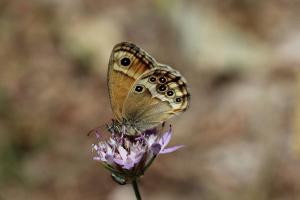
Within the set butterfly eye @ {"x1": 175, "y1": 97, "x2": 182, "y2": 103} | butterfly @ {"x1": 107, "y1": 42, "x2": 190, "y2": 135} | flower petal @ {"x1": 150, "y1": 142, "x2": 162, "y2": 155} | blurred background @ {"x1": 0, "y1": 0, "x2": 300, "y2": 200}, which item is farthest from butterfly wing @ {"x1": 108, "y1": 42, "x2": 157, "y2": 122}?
blurred background @ {"x1": 0, "y1": 0, "x2": 300, "y2": 200}

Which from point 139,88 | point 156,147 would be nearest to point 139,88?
point 139,88

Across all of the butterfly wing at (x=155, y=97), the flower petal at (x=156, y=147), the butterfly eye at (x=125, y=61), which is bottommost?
the flower petal at (x=156, y=147)

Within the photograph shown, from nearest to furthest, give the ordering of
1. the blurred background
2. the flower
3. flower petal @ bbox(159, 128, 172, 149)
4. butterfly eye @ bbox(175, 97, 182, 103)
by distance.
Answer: the flower → flower petal @ bbox(159, 128, 172, 149) → butterfly eye @ bbox(175, 97, 182, 103) → the blurred background

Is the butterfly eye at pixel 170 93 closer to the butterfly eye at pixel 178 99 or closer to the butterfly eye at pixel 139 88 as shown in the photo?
the butterfly eye at pixel 178 99

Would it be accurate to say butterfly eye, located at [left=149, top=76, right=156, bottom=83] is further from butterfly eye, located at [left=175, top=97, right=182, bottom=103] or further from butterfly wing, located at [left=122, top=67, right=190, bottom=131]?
butterfly eye, located at [left=175, top=97, right=182, bottom=103]

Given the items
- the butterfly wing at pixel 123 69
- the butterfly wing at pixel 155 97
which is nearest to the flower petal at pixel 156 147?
the butterfly wing at pixel 155 97

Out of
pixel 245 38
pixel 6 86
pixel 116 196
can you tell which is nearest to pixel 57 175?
pixel 116 196

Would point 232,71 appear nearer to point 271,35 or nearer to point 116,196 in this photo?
point 271,35
